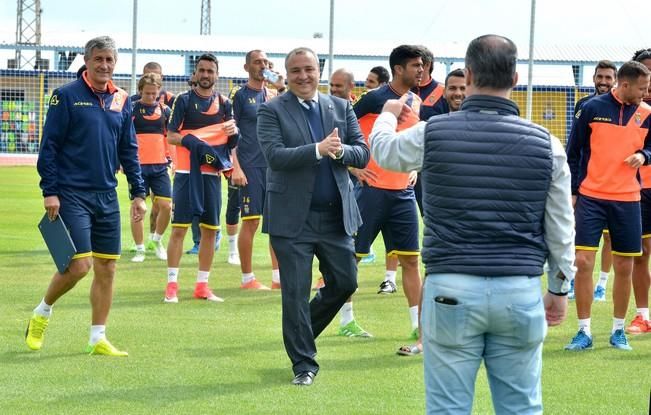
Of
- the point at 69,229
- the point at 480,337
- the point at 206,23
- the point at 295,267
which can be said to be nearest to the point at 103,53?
the point at 69,229

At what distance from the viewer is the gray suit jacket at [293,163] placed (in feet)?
26.5

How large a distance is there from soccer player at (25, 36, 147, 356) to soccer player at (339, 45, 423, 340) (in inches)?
77.6

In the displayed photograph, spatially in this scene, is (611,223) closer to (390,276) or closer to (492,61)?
(390,276)

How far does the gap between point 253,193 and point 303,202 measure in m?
4.99

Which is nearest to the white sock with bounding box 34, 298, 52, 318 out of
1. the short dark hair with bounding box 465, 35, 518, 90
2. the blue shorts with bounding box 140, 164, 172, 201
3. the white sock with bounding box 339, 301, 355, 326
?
the white sock with bounding box 339, 301, 355, 326

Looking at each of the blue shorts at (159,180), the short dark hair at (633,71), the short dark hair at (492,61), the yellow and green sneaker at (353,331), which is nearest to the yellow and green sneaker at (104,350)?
the yellow and green sneaker at (353,331)

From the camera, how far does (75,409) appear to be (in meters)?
7.27

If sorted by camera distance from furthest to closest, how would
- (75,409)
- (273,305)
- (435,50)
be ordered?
(435,50)
(273,305)
(75,409)

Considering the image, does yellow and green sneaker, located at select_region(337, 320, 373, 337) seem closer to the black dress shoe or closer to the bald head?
the black dress shoe

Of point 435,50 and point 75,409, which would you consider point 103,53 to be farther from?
point 435,50

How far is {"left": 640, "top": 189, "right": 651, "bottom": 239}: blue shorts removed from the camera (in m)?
11.1

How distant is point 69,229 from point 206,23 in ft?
144

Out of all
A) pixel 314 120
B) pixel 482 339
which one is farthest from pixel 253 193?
pixel 482 339

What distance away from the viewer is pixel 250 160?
13000 mm
